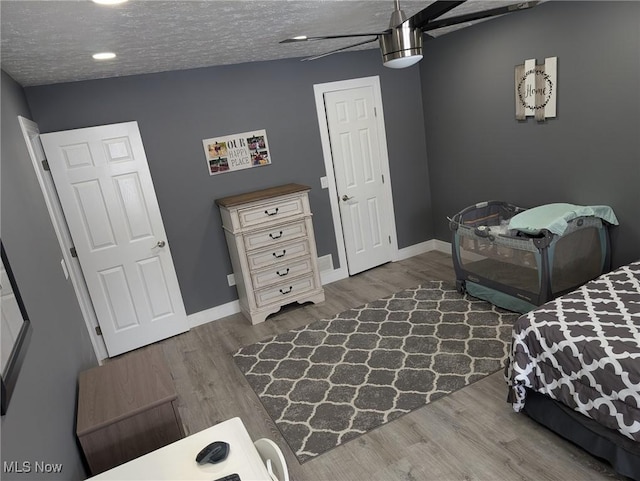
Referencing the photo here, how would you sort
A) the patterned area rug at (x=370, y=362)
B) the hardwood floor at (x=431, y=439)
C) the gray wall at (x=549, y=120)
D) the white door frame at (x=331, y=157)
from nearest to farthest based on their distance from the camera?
1. the hardwood floor at (x=431, y=439)
2. the patterned area rug at (x=370, y=362)
3. the gray wall at (x=549, y=120)
4. the white door frame at (x=331, y=157)

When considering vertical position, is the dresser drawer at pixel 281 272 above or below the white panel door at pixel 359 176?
below

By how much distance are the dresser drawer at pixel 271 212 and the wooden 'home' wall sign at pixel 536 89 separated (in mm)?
2170

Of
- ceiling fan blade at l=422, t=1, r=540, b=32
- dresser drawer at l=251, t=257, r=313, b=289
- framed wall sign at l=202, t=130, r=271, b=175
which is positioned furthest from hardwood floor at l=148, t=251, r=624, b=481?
ceiling fan blade at l=422, t=1, r=540, b=32

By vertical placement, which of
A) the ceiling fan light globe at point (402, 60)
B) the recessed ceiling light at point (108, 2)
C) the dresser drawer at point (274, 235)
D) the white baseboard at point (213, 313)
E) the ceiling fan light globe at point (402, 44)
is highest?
the recessed ceiling light at point (108, 2)

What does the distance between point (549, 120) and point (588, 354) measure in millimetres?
2376

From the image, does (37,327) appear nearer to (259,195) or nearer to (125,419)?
(125,419)

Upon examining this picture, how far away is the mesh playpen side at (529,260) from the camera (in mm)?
3279

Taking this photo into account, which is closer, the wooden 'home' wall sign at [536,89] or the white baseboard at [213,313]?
the wooden 'home' wall sign at [536,89]

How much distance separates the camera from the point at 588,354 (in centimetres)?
205

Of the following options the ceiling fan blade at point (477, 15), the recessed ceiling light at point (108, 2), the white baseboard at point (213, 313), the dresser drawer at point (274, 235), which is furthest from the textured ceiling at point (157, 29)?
the white baseboard at point (213, 313)

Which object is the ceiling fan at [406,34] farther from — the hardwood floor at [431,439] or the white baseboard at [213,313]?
the white baseboard at [213,313]

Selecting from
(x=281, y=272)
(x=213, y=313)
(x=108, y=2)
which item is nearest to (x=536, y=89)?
(x=281, y=272)

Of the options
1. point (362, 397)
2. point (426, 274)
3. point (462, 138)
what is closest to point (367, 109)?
point (462, 138)

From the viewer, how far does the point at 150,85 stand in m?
3.82
